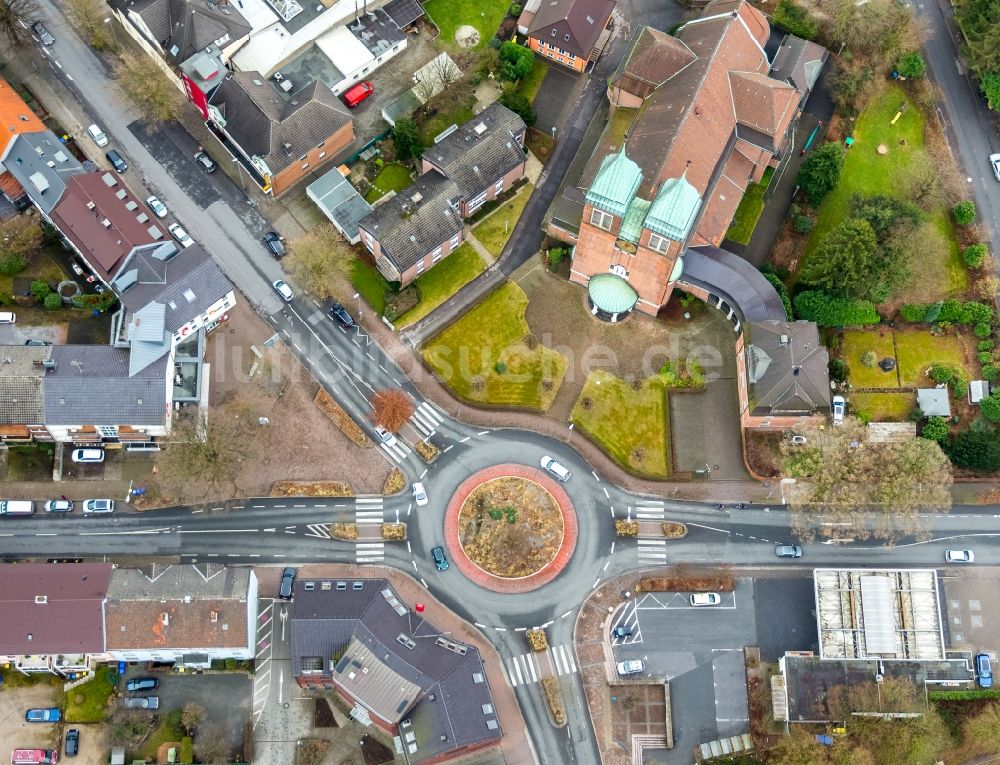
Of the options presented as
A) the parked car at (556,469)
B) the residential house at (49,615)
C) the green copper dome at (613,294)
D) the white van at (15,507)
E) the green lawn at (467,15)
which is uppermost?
the green lawn at (467,15)

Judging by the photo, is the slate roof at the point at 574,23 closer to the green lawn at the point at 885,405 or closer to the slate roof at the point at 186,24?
the slate roof at the point at 186,24

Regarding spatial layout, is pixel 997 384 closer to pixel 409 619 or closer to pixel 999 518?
pixel 999 518

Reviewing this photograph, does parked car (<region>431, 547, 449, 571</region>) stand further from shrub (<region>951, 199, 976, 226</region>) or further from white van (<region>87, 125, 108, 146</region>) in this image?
shrub (<region>951, 199, 976, 226</region>)

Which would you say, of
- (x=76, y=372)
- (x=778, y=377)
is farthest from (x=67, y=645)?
(x=778, y=377)

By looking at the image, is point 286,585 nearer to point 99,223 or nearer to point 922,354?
point 99,223

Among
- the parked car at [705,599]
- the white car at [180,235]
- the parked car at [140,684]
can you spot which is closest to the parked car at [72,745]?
the parked car at [140,684]

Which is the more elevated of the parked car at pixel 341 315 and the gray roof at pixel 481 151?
the gray roof at pixel 481 151

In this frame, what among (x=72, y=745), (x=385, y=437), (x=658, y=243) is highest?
(x=658, y=243)

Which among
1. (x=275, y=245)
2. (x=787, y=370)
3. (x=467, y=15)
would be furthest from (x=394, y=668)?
(x=467, y=15)
